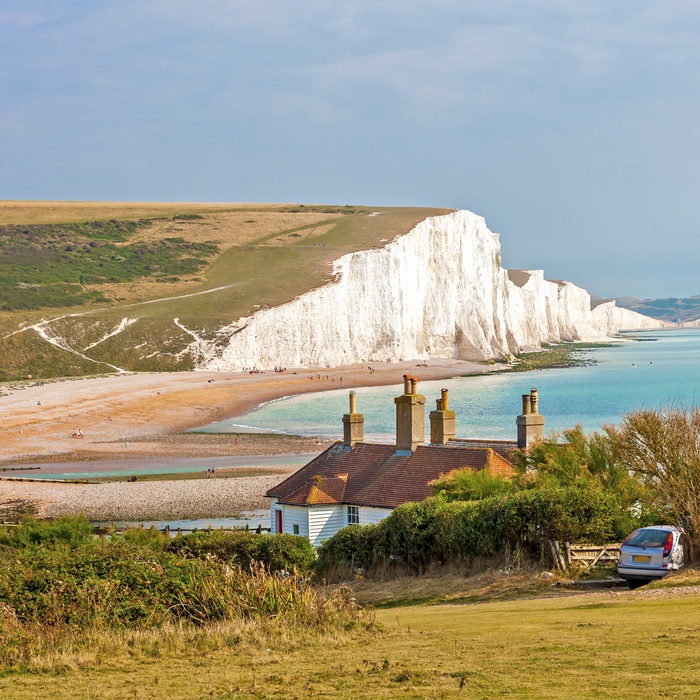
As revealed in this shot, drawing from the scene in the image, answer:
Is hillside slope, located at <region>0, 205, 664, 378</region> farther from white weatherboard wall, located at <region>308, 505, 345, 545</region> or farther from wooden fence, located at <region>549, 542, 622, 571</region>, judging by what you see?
wooden fence, located at <region>549, 542, 622, 571</region>

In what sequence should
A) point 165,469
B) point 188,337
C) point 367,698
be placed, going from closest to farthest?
point 367,698
point 165,469
point 188,337

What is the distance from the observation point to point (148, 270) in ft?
457

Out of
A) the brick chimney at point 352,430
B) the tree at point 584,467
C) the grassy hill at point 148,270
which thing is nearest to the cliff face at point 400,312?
the grassy hill at point 148,270

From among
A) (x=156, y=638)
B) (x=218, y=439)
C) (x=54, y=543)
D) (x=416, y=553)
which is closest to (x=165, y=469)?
(x=218, y=439)

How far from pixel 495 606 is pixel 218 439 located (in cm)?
4459

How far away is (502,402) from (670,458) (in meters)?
58.1

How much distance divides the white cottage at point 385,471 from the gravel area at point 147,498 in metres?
9.95

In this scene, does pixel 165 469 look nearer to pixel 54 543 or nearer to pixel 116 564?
pixel 54 543

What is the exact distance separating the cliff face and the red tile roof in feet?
247

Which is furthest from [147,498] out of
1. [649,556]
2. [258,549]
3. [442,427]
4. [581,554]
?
[649,556]

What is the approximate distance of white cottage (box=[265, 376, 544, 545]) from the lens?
A: 898 inches

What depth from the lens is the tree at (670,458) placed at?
651 inches

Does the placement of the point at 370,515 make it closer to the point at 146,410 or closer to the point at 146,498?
the point at 146,498

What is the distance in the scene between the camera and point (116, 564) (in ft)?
42.8
